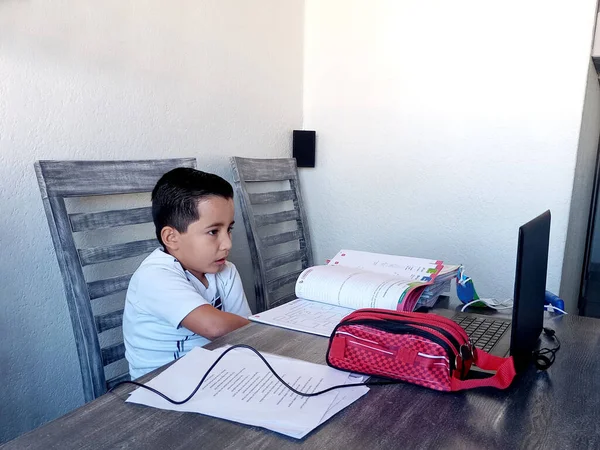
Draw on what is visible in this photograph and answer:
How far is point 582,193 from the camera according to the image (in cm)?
213

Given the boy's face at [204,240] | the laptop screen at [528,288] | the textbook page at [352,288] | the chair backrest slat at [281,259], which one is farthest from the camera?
the chair backrest slat at [281,259]

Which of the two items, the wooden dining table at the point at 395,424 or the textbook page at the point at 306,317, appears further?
the textbook page at the point at 306,317

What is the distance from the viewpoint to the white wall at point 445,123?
1.78 meters

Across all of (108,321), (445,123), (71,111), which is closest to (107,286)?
(108,321)

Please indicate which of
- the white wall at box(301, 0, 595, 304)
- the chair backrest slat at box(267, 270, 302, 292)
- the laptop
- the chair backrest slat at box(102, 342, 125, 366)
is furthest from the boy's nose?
the white wall at box(301, 0, 595, 304)

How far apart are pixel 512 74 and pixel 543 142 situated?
26cm

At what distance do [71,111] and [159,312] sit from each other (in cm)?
59

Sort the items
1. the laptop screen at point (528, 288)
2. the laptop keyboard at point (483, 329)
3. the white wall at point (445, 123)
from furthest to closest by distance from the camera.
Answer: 1. the white wall at point (445, 123)
2. the laptop keyboard at point (483, 329)
3. the laptop screen at point (528, 288)

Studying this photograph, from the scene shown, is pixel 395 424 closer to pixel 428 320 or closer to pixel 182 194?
pixel 428 320

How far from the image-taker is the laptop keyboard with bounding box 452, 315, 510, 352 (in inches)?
39.4

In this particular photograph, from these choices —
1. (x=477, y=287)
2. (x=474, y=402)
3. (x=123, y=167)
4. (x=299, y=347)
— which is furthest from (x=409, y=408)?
(x=477, y=287)

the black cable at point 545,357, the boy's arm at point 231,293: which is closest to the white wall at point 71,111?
the boy's arm at point 231,293

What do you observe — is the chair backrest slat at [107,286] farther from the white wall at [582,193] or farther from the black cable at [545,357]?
the white wall at [582,193]

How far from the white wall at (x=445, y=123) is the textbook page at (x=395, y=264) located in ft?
2.34
